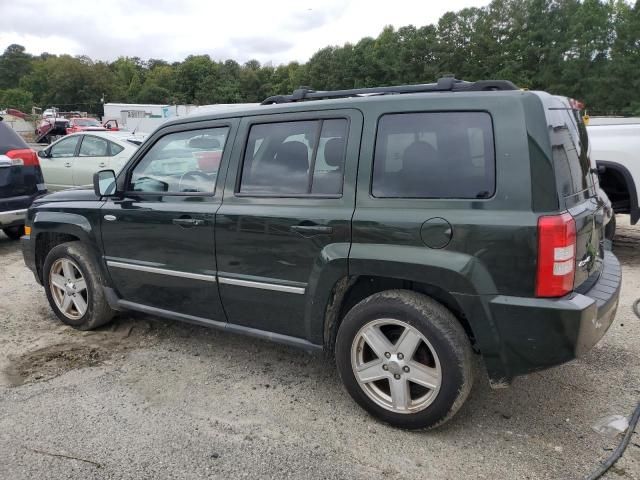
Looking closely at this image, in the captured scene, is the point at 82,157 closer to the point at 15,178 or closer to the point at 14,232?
the point at 14,232

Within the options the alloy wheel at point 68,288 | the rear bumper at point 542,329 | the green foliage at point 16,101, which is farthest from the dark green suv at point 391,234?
the green foliage at point 16,101

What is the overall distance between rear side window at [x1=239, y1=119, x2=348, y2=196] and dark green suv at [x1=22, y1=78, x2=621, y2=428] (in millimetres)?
10

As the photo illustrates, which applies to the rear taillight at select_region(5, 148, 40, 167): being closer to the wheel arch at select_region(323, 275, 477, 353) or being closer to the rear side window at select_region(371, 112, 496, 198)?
the wheel arch at select_region(323, 275, 477, 353)

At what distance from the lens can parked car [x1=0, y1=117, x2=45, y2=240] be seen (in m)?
6.88

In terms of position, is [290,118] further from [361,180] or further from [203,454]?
[203,454]

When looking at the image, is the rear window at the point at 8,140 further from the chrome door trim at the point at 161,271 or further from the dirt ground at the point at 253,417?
the chrome door trim at the point at 161,271

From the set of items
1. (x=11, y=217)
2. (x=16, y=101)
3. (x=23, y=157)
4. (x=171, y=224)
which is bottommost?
(x=11, y=217)

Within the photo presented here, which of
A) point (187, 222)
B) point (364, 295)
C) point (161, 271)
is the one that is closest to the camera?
point (364, 295)

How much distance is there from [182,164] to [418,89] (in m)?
1.79

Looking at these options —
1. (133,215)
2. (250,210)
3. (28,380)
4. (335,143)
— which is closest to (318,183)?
(335,143)

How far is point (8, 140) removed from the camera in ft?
23.3

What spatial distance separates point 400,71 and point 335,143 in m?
58.4

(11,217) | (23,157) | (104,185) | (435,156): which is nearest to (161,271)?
(104,185)

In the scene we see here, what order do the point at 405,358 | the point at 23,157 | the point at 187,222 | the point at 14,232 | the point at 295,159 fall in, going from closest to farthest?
the point at 405,358 < the point at 295,159 < the point at 187,222 < the point at 23,157 < the point at 14,232
